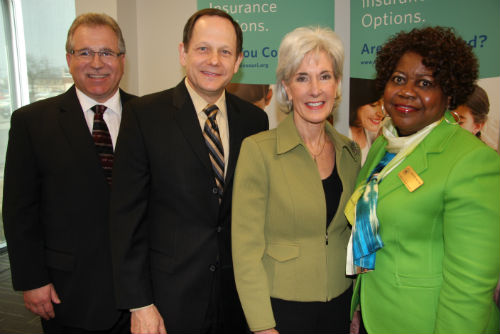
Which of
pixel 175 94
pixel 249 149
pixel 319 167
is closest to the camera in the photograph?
pixel 249 149

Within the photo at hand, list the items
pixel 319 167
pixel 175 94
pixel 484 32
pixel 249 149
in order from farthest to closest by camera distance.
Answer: pixel 484 32 < pixel 175 94 < pixel 319 167 < pixel 249 149

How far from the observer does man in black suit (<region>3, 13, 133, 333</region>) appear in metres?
1.85

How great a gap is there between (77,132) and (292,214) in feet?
3.77

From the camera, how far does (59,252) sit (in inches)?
75.1

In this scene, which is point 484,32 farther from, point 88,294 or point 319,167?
point 88,294

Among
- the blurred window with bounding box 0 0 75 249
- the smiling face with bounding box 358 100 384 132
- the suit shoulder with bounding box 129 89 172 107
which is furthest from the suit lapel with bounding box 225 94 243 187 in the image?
the blurred window with bounding box 0 0 75 249

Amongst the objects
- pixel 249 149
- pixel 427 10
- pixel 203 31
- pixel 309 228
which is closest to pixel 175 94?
pixel 203 31

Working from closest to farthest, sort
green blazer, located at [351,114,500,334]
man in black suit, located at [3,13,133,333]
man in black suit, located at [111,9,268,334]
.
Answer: green blazer, located at [351,114,500,334]
man in black suit, located at [111,9,268,334]
man in black suit, located at [3,13,133,333]

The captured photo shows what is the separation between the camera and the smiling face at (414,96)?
4.69 ft

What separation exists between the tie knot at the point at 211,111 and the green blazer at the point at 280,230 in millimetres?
293

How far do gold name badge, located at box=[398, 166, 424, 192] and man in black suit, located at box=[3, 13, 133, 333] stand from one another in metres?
1.36

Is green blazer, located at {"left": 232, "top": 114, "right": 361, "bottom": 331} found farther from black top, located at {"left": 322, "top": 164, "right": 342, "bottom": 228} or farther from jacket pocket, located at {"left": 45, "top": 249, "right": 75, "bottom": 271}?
jacket pocket, located at {"left": 45, "top": 249, "right": 75, "bottom": 271}

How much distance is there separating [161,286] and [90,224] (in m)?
0.49

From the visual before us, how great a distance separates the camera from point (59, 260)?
1902mm
